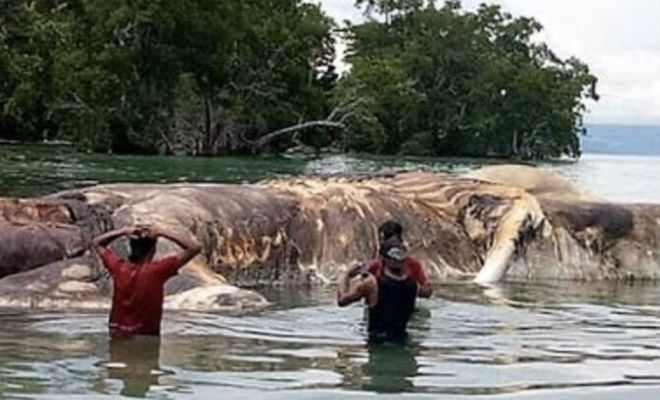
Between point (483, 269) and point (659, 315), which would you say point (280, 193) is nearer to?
point (483, 269)

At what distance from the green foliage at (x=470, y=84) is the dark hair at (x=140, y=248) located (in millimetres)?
85335

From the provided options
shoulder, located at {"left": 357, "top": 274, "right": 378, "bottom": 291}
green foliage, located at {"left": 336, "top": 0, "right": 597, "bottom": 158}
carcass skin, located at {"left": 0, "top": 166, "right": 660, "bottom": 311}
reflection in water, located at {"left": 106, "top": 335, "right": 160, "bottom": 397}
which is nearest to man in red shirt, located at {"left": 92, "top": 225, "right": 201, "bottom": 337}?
reflection in water, located at {"left": 106, "top": 335, "right": 160, "bottom": 397}

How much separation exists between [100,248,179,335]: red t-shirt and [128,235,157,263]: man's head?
8cm

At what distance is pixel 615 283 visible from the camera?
17609mm

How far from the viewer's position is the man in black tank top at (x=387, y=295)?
11.7 meters

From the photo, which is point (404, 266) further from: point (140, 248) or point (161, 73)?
point (161, 73)

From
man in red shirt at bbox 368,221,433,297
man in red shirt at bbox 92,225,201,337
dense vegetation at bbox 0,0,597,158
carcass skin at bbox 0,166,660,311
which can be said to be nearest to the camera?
man in red shirt at bbox 92,225,201,337

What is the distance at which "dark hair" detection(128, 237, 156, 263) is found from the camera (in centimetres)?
1162

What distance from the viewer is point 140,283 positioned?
11516 mm

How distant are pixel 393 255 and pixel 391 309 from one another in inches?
16.5

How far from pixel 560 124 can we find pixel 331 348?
98.2m

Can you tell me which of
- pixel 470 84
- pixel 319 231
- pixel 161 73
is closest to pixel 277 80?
pixel 161 73

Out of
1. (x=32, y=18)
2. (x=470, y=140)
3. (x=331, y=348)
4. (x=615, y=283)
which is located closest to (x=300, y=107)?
(x=470, y=140)

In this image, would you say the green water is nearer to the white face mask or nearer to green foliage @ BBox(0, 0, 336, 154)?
the white face mask
